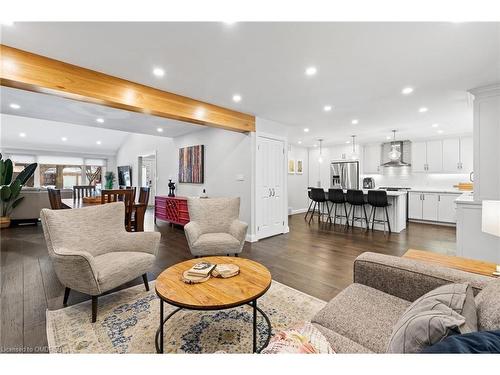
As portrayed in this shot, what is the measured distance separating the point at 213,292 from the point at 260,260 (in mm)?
1940

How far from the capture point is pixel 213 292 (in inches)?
59.4

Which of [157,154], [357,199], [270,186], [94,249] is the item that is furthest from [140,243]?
[157,154]

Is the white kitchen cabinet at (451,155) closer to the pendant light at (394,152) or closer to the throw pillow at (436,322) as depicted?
the pendant light at (394,152)

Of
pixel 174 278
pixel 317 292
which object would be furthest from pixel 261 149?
pixel 174 278

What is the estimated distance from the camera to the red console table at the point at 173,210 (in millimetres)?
5188

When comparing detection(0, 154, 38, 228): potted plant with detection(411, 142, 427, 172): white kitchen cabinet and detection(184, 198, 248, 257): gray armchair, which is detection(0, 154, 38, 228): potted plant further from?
detection(411, 142, 427, 172): white kitchen cabinet

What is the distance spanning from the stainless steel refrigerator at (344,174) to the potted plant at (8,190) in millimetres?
8847

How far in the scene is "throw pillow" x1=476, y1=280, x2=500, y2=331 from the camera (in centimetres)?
81

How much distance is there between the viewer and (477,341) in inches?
23.9

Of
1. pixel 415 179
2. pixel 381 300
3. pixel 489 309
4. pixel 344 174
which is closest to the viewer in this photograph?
pixel 489 309

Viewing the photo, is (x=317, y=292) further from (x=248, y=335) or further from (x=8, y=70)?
(x=8, y=70)

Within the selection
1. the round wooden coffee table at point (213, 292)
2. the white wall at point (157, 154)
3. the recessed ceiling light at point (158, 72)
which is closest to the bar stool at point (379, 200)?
the round wooden coffee table at point (213, 292)

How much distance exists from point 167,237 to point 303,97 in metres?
3.73

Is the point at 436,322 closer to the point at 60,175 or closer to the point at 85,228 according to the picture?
the point at 85,228
